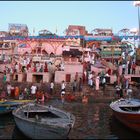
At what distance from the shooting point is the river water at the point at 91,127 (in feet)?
47.2

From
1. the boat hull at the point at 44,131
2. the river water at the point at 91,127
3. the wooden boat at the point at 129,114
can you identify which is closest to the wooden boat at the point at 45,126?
the boat hull at the point at 44,131

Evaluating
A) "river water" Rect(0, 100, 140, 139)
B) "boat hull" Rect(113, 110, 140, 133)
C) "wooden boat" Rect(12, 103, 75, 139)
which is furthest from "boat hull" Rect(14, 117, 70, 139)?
"boat hull" Rect(113, 110, 140, 133)

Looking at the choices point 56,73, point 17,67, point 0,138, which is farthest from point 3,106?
point 17,67

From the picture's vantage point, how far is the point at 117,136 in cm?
1455

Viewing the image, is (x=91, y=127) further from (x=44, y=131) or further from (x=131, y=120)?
(x=44, y=131)

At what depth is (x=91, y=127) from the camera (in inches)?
631

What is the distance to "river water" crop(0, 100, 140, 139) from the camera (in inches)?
566

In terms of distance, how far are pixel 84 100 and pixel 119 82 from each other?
216 inches

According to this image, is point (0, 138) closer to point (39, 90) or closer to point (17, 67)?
point (39, 90)

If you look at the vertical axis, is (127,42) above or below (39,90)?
above

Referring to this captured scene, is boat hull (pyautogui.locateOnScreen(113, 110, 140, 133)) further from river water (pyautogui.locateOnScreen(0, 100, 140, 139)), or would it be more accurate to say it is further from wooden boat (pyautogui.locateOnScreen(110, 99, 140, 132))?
river water (pyautogui.locateOnScreen(0, 100, 140, 139))

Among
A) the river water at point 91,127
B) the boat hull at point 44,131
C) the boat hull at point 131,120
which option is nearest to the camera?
the boat hull at point 44,131

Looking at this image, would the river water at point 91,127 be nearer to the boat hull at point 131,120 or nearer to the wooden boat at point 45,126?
the boat hull at point 131,120

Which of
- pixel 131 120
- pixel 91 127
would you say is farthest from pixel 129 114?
pixel 91 127
